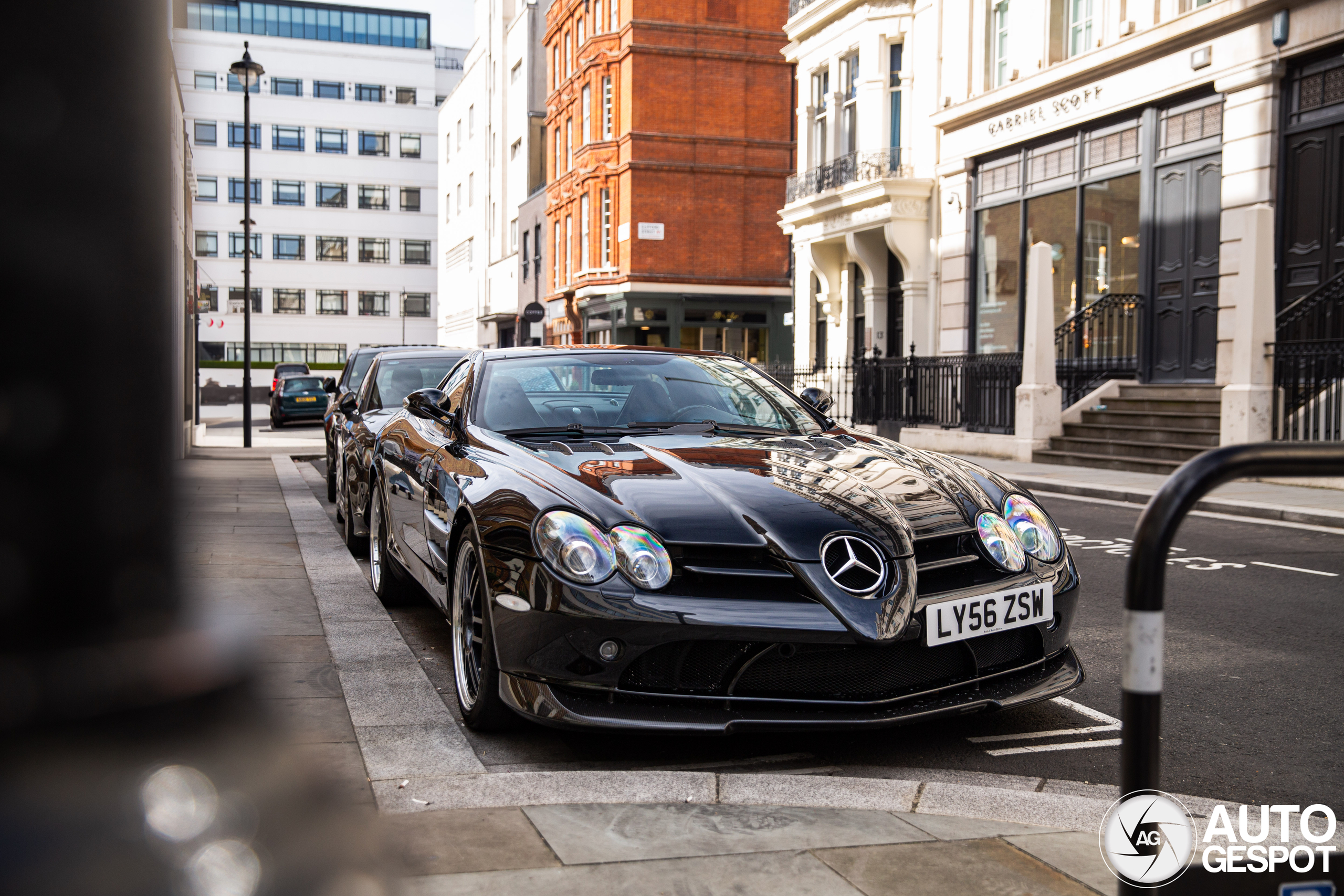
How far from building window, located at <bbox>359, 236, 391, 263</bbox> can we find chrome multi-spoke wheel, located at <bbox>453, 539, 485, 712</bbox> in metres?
79.7

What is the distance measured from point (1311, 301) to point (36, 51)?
17.4 meters

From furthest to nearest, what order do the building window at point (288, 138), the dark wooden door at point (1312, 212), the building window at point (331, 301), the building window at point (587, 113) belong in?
the building window at point (331, 301) < the building window at point (288, 138) < the building window at point (587, 113) < the dark wooden door at point (1312, 212)

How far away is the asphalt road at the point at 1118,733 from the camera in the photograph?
424 centimetres

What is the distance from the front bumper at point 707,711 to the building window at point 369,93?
80.6 metres

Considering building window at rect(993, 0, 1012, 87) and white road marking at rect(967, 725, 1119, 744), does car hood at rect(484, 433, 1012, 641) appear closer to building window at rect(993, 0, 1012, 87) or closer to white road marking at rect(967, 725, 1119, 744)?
white road marking at rect(967, 725, 1119, 744)

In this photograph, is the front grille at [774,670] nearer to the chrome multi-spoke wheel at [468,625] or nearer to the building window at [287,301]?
the chrome multi-spoke wheel at [468,625]

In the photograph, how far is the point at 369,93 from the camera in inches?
3132

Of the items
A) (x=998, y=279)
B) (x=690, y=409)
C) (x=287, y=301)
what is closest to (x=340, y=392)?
(x=690, y=409)

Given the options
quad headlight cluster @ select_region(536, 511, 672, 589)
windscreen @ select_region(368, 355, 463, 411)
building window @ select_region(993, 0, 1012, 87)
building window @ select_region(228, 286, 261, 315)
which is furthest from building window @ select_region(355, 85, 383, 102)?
quad headlight cluster @ select_region(536, 511, 672, 589)

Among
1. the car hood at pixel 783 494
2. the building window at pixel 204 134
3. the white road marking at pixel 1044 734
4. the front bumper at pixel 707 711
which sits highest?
the building window at pixel 204 134

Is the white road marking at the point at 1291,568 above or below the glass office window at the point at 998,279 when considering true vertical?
below

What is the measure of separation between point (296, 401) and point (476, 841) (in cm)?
3041

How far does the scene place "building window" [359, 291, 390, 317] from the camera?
81.4 meters

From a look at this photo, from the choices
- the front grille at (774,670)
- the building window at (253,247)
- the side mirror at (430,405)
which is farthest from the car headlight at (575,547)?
the building window at (253,247)
